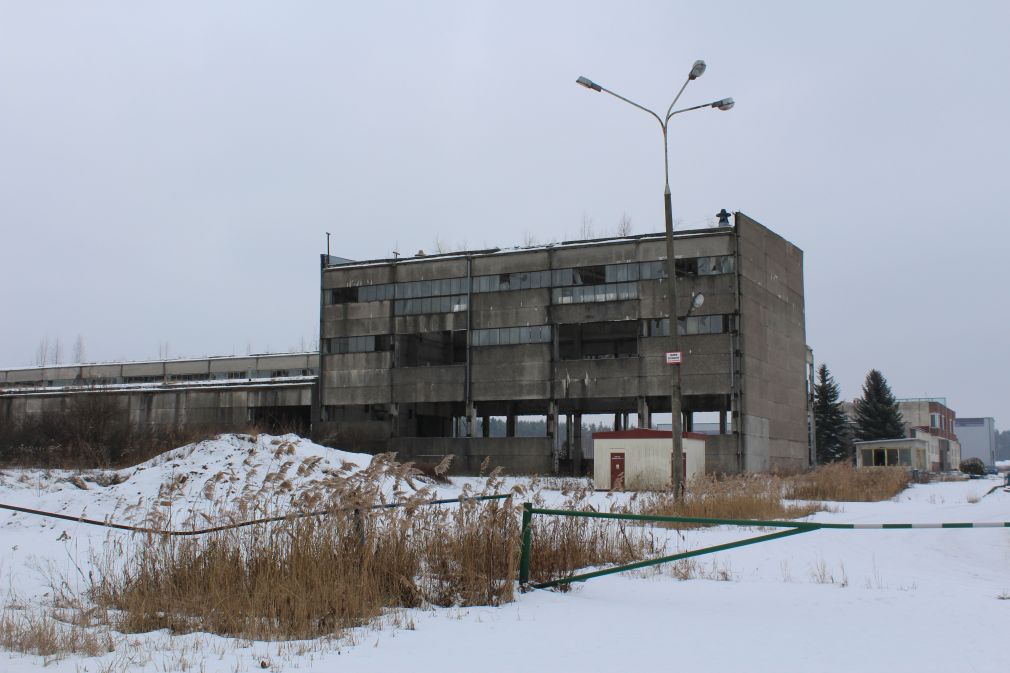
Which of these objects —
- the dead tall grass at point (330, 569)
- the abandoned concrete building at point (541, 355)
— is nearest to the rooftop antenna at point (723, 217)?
the abandoned concrete building at point (541, 355)

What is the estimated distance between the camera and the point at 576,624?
24.5 feet

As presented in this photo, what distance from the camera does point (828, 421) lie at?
267 ft

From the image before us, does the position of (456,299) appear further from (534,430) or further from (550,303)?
(534,430)

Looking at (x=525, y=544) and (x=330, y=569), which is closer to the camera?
(x=330, y=569)

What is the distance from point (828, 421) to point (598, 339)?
34107 mm

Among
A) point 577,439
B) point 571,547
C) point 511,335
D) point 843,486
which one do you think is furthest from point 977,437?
point 571,547

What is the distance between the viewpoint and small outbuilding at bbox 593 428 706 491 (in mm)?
32656

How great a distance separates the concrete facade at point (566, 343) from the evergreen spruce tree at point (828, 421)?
20614 mm

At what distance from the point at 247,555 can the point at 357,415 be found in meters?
50.5

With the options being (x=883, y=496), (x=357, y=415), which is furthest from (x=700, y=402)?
(x=883, y=496)

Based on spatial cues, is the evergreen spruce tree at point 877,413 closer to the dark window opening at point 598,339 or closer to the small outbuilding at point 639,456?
the dark window opening at point 598,339

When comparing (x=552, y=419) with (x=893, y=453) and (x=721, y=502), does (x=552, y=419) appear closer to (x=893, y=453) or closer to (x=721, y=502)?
(x=893, y=453)

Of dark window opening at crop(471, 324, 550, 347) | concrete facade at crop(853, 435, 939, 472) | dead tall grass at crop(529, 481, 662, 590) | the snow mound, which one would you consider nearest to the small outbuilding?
the snow mound

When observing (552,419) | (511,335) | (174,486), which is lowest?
(174,486)
